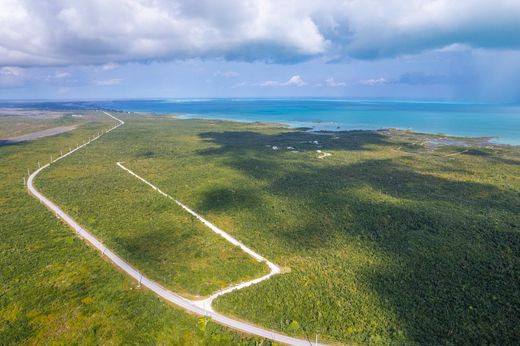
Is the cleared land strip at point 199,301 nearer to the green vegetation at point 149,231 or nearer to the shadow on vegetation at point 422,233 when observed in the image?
the green vegetation at point 149,231

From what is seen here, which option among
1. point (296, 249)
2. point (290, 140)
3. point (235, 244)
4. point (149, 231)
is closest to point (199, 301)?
point (235, 244)

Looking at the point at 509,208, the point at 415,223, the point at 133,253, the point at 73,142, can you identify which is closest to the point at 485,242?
the point at 415,223

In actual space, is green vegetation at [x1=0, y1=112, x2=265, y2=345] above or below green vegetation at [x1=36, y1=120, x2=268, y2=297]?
below

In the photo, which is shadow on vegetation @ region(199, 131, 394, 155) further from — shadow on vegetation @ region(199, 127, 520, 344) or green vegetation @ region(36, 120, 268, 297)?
green vegetation @ region(36, 120, 268, 297)

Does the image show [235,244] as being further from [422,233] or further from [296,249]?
[422,233]

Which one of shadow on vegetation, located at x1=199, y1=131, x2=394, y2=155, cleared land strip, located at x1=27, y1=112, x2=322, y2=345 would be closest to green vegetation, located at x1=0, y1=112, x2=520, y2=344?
cleared land strip, located at x1=27, y1=112, x2=322, y2=345

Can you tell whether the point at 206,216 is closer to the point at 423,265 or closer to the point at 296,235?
the point at 296,235

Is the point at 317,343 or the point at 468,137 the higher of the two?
the point at 468,137
